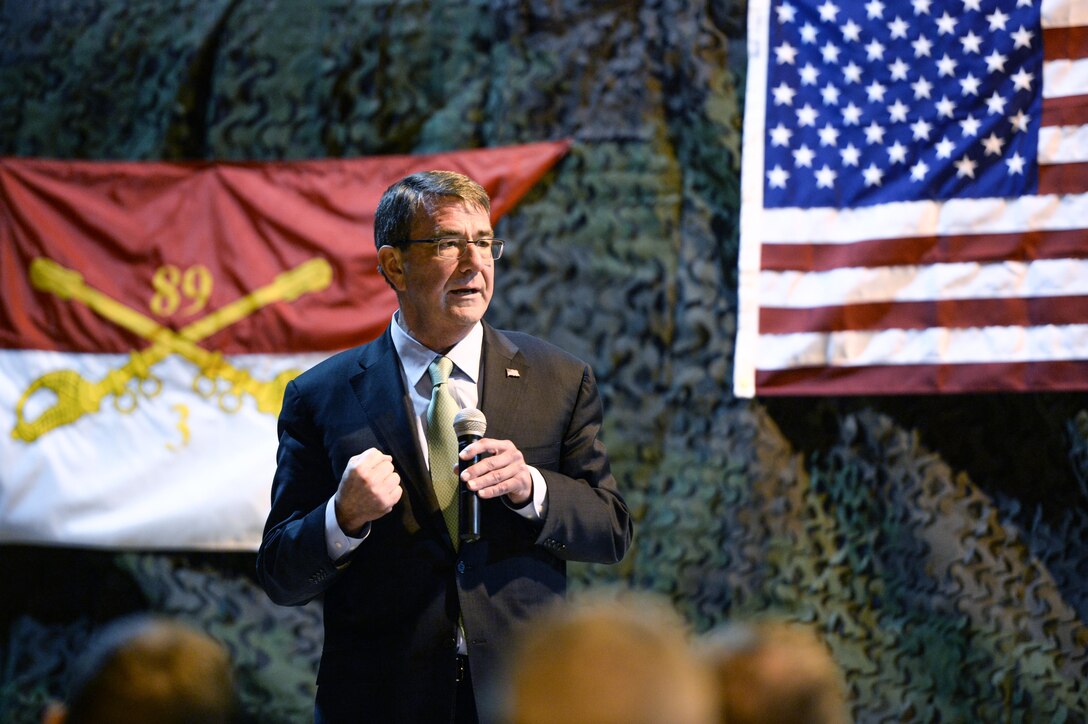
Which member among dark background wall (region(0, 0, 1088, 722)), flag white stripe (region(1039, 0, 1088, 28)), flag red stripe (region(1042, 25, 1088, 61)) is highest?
flag white stripe (region(1039, 0, 1088, 28))

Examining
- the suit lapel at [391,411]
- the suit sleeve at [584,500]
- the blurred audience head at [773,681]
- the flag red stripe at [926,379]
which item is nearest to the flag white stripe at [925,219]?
the flag red stripe at [926,379]

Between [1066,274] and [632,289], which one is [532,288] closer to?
[632,289]

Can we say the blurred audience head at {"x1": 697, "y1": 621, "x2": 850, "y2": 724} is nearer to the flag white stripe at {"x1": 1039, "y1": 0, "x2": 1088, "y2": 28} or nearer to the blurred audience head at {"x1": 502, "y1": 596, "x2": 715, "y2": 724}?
the blurred audience head at {"x1": 502, "y1": 596, "x2": 715, "y2": 724}

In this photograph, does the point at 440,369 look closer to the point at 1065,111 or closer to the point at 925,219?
the point at 925,219

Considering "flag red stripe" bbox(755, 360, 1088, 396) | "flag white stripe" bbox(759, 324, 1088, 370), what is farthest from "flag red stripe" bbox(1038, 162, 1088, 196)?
"flag red stripe" bbox(755, 360, 1088, 396)

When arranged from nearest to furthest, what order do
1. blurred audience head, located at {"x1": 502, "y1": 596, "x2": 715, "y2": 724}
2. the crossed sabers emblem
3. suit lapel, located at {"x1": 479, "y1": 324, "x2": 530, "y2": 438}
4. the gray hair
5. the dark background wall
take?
blurred audience head, located at {"x1": 502, "y1": 596, "x2": 715, "y2": 724} → suit lapel, located at {"x1": 479, "y1": 324, "x2": 530, "y2": 438} → the gray hair → the dark background wall → the crossed sabers emblem

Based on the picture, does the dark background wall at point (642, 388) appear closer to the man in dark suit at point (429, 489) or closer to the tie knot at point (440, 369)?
the man in dark suit at point (429, 489)

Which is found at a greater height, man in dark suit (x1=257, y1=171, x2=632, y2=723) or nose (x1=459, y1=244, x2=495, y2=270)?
nose (x1=459, y1=244, x2=495, y2=270)

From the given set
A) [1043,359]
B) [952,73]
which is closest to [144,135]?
[952,73]

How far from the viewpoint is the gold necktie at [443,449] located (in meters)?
2.31

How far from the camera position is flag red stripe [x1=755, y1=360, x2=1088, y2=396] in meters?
4.07

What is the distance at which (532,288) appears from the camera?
4.72m

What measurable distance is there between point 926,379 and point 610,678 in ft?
11.6

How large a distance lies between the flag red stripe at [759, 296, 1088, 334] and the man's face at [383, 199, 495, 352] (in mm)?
2109
